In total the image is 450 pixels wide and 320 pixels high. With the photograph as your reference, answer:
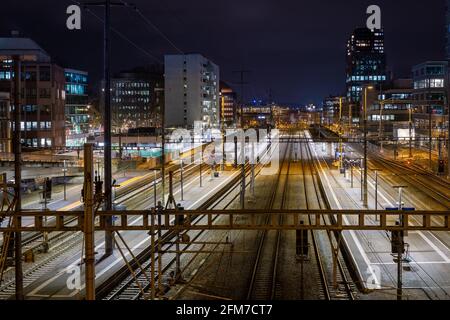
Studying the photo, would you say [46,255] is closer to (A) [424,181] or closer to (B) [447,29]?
(A) [424,181]

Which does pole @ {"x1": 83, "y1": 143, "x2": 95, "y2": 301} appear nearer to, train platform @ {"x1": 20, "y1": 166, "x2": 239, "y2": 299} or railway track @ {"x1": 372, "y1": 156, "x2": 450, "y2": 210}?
train platform @ {"x1": 20, "y1": 166, "x2": 239, "y2": 299}

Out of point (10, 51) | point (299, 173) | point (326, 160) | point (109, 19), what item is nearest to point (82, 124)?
point (10, 51)

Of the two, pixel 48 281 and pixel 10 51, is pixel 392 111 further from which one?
pixel 48 281

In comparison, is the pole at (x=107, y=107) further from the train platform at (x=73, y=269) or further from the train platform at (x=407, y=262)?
the train platform at (x=407, y=262)

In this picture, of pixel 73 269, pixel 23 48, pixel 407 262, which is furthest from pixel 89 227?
pixel 23 48

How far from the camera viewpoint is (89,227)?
29.6 ft

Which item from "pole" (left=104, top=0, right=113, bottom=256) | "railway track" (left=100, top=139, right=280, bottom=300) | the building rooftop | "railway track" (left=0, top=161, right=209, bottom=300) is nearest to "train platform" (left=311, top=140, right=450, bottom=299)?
"railway track" (left=100, top=139, right=280, bottom=300)

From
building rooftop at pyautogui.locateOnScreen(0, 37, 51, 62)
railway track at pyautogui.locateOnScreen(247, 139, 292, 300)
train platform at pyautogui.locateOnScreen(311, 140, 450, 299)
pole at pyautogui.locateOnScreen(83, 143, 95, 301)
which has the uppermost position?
building rooftop at pyautogui.locateOnScreen(0, 37, 51, 62)

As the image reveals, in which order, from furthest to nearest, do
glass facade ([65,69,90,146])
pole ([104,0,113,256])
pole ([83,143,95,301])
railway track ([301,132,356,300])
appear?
glass facade ([65,69,90,146])
pole ([104,0,113,256])
railway track ([301,132,356,300])
pole ([83,143,95,301])

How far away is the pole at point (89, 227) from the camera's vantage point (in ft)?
29.4

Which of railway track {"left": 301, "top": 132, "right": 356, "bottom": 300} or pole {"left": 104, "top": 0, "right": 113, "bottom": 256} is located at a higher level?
pole {"left": 104, "top": 0, "right": 113, "bottom": 256}

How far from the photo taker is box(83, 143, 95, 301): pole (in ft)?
29.4

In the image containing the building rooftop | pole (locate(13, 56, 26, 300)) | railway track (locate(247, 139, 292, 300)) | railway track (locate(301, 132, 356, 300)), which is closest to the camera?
pole (locate(13, 56, 26, 300))

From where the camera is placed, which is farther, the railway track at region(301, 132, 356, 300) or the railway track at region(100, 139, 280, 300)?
the railway track at region(301, 132, 356, 300)
